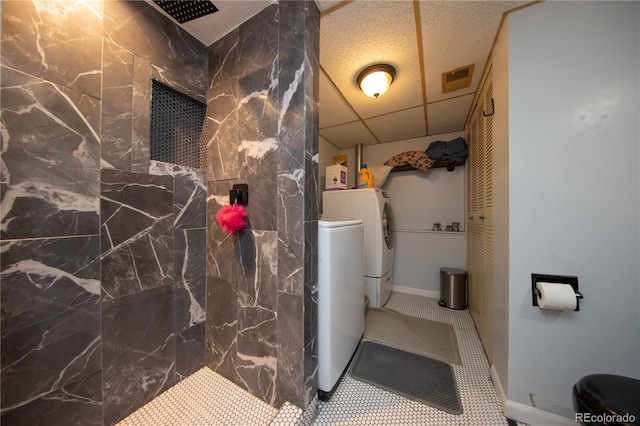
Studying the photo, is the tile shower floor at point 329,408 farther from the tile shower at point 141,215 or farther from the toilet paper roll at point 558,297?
the toilet paper roll at point 558,297

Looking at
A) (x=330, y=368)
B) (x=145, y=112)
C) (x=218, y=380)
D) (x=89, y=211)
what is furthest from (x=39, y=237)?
(x=330, y=368)

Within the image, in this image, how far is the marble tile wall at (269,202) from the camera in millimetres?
1034

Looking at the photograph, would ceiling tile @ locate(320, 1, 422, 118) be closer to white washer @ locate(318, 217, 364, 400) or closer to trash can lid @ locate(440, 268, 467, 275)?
white washer @ locate(318, 217, 364, 400)

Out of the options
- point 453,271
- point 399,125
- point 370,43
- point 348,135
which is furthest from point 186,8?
point 453,271

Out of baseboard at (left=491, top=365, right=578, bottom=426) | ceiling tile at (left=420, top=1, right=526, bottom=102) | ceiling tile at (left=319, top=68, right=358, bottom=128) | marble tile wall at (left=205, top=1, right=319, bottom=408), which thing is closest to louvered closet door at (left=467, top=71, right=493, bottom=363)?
ceiling tile at (left=420, top=1, right=526, bottom=102)

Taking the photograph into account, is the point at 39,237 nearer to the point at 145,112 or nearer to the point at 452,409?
the point at 145,112

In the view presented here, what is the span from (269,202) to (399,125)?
84.9 inches

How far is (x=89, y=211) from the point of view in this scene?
0.94 meters

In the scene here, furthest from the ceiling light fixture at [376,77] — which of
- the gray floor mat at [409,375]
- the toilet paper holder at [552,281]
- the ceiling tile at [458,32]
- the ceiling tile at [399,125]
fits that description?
the gray floor mat at [409,375]

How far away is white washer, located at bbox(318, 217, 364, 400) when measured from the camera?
117 cm

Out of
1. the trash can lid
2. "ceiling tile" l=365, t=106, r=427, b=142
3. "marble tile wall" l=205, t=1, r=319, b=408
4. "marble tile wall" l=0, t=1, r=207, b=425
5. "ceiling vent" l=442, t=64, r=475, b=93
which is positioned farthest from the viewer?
the trash can lid

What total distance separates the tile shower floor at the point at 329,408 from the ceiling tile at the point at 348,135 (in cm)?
250

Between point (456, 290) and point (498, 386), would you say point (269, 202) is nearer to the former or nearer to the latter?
point (498, 386)

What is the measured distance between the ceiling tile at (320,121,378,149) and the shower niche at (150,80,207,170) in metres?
1.61
